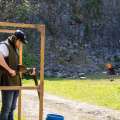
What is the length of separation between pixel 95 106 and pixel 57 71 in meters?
18.7

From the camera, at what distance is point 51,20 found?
39156 millimetres

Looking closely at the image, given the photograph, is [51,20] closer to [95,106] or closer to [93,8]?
[93,8]

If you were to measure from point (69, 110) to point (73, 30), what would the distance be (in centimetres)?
2493

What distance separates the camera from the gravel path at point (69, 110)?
43.3 feet

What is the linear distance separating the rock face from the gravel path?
54.6 ft

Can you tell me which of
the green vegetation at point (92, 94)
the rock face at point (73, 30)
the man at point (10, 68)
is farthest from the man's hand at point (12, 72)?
the rock face at point (73, 30)

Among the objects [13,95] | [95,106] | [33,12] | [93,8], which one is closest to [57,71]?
[33,12]

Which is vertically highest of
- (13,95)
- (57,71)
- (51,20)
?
(13,95)

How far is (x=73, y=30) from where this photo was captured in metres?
39.2

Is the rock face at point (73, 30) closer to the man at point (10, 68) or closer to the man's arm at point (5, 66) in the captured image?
the man at point (10, 68)

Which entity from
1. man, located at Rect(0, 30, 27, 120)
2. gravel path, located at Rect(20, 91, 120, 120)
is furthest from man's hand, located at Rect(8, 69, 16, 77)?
gravel path, located at Rect(20, 91, 120, 120)

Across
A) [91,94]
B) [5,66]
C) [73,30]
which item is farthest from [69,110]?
[73,30]

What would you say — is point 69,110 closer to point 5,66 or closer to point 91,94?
point 91,94

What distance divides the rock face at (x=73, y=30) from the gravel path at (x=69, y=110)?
16637 mm
